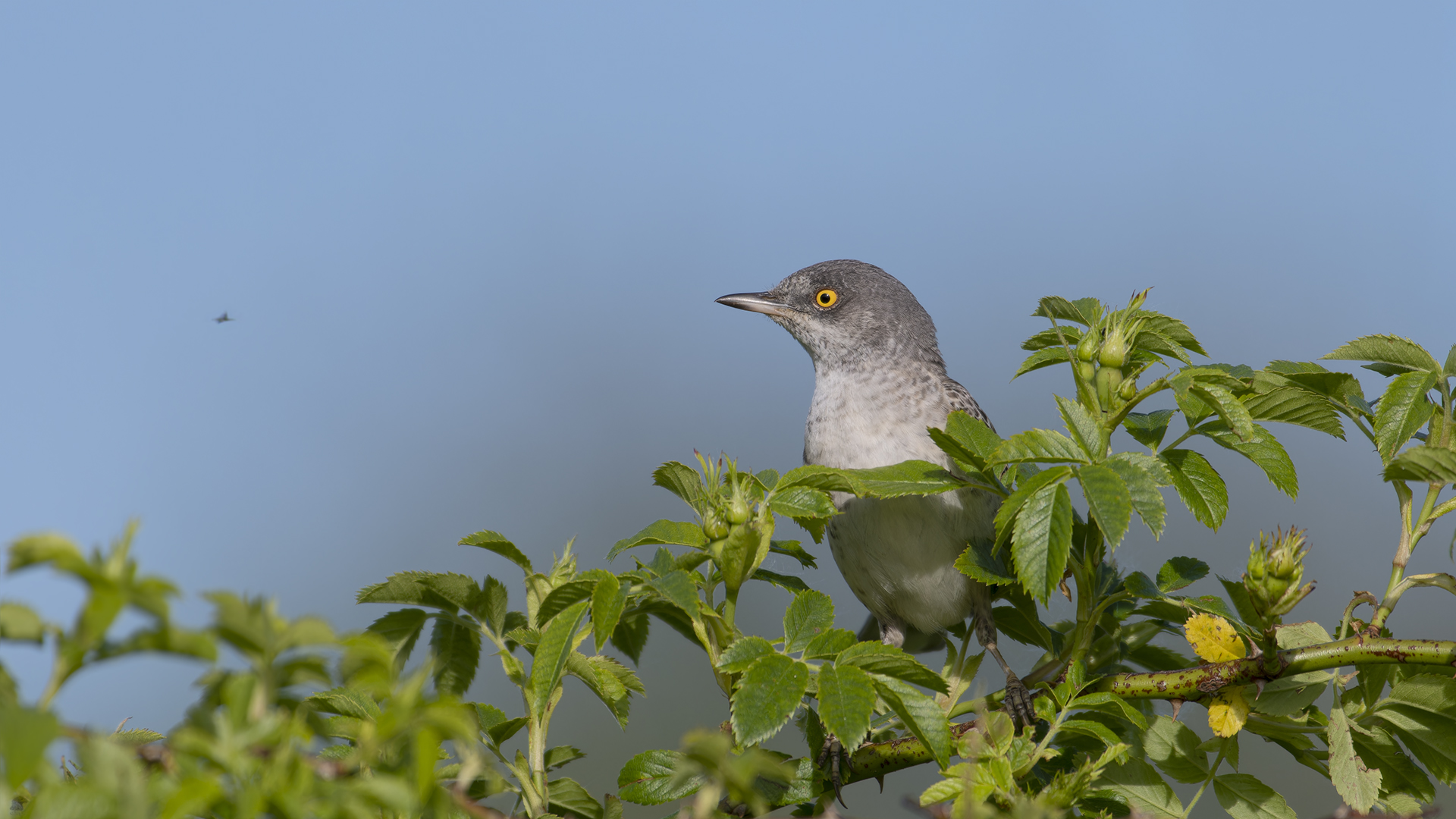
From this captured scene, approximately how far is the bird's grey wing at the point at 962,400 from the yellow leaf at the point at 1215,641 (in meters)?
2.06

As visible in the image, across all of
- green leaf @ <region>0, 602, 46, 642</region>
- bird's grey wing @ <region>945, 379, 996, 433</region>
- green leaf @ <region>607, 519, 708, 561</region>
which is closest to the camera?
green leaf @ <region>0, 602, 46, 642</region>

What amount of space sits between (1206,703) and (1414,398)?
0.67 metres

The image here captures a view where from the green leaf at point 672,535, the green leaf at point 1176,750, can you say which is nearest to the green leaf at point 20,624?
the green leaf at point 672,535

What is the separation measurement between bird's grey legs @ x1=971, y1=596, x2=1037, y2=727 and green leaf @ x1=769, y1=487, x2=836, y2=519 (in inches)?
38.2

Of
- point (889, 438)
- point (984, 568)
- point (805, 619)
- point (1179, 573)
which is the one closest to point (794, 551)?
point (984, 568)

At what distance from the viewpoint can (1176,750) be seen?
6.09ft

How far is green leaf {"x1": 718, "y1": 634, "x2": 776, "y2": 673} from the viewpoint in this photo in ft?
5.11

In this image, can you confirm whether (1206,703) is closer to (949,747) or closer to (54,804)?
(949,747)

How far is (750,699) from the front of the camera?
58.1 inches

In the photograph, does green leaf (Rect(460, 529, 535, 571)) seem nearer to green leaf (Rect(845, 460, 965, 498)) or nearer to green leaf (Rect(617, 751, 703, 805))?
green leaf (Rect(617, 751, 703, 805))

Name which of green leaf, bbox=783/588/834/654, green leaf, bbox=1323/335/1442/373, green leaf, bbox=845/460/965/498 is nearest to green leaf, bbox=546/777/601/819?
green leaf, bbox=783/588/834/654

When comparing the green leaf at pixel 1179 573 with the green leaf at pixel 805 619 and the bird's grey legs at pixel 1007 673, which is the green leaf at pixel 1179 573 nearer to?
the bird's grey legs at pixel 1007 673

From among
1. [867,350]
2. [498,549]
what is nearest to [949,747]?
[498,549]

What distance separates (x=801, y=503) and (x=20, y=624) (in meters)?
1.22
